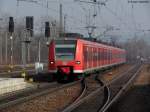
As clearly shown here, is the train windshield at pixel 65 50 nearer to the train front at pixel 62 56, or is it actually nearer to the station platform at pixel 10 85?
the train front at pixel 62 56

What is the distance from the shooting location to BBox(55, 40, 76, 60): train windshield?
31.5 m

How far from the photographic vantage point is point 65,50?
103 ft

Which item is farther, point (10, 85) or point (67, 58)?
point (67, 58)

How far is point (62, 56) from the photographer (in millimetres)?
31531

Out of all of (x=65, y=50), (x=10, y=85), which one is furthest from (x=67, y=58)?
(x=10, y=85)

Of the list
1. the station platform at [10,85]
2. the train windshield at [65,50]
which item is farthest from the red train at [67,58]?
the station platform at [10,85]

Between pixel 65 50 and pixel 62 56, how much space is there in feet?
1.51

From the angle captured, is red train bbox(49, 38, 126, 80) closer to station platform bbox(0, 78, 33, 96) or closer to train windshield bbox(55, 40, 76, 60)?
train windshield bbox(55, 40, 76, 60)

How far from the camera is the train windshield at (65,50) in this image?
103ft

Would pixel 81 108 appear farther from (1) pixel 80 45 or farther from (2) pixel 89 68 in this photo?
(2) pixel 89 68

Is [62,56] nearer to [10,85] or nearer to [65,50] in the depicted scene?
[65,50]

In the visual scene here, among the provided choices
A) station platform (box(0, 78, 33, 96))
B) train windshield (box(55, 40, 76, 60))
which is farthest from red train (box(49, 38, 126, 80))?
station platform (box(0, 78, 33, 96))

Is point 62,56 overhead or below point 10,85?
overhead

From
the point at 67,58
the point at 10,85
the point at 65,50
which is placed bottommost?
the point at 10,85
